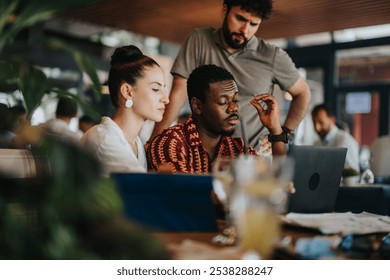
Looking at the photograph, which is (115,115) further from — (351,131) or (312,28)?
(351,131)

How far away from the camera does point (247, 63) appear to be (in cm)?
217

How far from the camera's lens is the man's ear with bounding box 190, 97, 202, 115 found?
1.97 m

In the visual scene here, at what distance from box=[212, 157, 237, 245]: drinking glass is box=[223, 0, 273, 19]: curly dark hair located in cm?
135

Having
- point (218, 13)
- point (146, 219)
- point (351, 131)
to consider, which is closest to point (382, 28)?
point (218, 13)

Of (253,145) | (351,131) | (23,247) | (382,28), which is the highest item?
(382,28)

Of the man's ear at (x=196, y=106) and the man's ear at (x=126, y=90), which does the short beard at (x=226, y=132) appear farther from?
the man's ear at (x=126, y=90)

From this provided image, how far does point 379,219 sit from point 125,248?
753 mm

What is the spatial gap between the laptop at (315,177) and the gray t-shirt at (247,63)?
71 cm

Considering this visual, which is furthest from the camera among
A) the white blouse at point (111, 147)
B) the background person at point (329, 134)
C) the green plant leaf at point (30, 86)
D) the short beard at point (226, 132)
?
the background person at point (329, 134)

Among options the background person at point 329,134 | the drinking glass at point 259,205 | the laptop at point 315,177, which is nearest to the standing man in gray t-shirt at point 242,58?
the laptop at point 315,177

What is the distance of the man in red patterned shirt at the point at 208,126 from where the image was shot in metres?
1.86

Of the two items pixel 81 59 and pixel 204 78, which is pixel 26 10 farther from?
pixel 204 78

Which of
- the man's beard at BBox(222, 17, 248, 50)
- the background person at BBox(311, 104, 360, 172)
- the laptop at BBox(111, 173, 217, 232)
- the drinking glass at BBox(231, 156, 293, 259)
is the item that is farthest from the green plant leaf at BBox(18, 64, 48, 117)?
the background person at BBox(311, 104, 360, 172)

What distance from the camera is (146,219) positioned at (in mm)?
1081
